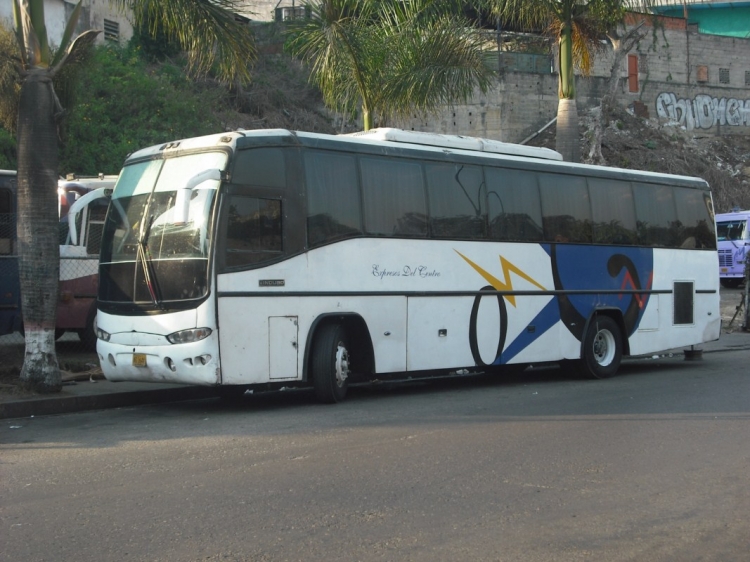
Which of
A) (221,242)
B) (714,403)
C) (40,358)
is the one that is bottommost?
(714,403)

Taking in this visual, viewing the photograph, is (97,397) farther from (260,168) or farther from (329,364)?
(260,168)

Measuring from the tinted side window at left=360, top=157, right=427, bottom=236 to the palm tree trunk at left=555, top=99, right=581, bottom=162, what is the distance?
284 inches

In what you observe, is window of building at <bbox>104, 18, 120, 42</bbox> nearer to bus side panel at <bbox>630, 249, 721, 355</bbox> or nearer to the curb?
bus side panel at <bbox>630, 249, 721, 355</bbox>

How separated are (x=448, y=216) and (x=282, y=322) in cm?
332

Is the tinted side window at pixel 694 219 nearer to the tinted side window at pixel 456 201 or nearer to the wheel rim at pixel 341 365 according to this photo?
the tinted side window at pixel 456 201

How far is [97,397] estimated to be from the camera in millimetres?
11469

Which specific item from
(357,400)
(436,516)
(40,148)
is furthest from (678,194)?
(436,516)

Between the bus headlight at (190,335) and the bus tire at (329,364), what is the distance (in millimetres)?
1566

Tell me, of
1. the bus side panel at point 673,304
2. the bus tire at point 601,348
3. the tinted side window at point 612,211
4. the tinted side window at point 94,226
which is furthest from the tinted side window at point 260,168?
the bus side panel at point 673,304

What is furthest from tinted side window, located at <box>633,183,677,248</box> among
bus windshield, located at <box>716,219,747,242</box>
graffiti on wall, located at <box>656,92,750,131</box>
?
graffiti on wall, located at <box>656,92,750,131</box>

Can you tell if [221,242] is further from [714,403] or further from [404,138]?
[714,403]

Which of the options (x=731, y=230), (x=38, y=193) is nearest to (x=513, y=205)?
(x=38, y=193)

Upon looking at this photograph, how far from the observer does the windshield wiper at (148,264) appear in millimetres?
10836

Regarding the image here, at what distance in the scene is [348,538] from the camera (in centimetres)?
576
